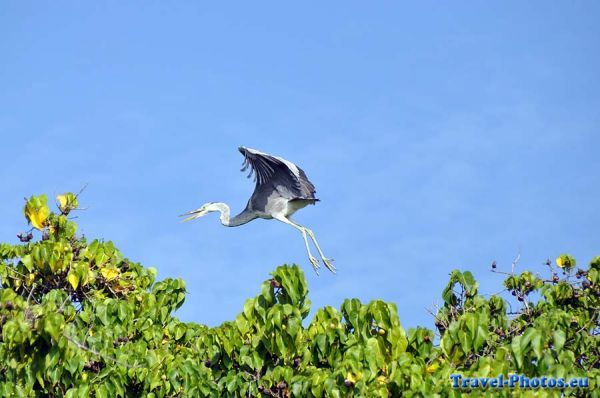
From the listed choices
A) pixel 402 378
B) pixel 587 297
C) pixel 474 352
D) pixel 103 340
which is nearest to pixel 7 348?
pixel 103 340

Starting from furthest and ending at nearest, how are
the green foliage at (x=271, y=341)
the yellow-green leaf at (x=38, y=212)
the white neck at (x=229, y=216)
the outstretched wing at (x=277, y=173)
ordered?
1. the white neck at (x=229, y=216)
2. the outstretched wing at (x=277, y=173)
3. the yellow-green leaf at (x=38, y=212)
4. the green foliage at (x=271, y=341)

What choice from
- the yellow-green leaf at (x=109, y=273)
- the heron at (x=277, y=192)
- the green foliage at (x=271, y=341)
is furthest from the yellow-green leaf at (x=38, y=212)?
the heron at (x=277, y=192)

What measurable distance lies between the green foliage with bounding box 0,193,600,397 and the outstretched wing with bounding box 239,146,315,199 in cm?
240

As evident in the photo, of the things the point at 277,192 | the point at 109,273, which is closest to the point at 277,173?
the point at 277,192

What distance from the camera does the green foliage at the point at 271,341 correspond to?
7.58m

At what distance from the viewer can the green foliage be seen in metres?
7.58

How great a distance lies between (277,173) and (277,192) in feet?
1.59

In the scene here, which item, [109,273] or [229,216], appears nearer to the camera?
[109,273]

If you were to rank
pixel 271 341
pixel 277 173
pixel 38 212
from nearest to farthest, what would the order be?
1. pixel 271 341
2. pixel 38 212
3. pixel 277 173

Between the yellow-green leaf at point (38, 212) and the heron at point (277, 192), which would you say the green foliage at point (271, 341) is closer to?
the yellow-green leaf at point (38, 212)

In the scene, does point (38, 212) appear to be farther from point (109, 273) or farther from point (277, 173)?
point (277, 173)

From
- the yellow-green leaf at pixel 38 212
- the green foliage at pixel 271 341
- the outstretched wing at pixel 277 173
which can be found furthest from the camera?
the outstretched wing at pixel 277 173

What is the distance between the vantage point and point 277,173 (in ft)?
43.2

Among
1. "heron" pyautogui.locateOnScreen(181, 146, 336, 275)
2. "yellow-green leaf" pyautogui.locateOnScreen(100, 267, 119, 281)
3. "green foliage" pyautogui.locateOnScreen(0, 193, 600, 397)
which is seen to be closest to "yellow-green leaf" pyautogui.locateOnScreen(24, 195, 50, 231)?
"green foliage" pyautogui.locateOnScreen(0, 193, 600, 397)
